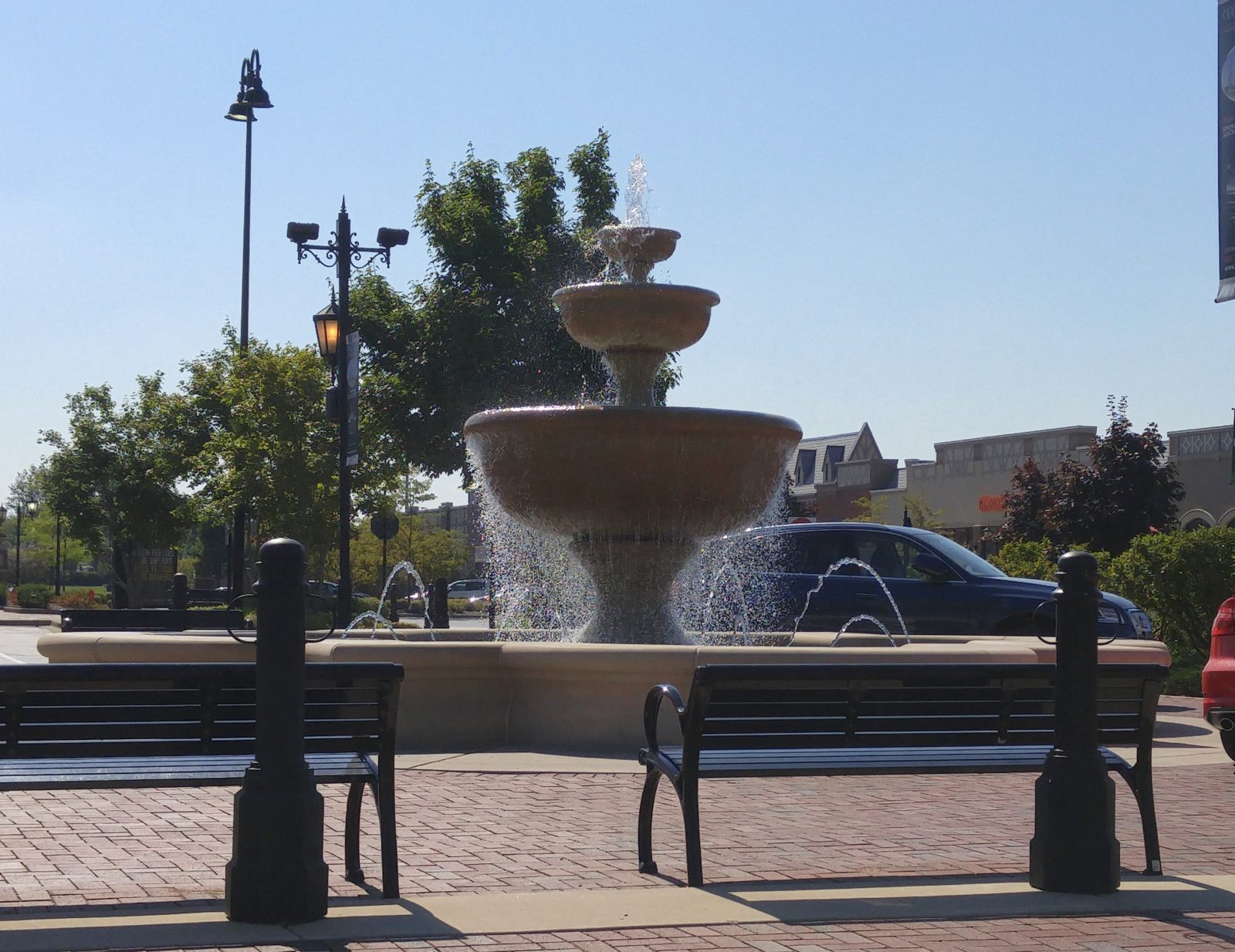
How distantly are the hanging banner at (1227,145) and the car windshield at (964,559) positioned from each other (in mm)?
6245

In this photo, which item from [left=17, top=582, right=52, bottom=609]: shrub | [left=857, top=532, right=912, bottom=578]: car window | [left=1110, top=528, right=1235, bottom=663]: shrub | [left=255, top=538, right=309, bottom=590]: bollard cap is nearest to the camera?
[left=255, top=538, right=309, bottom=590]: bollard cap

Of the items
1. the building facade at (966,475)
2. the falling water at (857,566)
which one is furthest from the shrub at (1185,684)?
the building facade at (966,475)

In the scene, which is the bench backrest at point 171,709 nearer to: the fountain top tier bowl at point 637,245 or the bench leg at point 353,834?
the bench leg at point 353,834

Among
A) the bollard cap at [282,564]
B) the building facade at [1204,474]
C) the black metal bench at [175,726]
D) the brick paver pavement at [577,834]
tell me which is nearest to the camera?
the bollard cap at [282,564]

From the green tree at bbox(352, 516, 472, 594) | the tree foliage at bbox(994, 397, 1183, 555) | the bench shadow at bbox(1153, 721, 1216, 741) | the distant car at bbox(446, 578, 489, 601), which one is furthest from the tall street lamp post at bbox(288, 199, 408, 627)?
the distant car at bbox(446, 578, 489, 601)

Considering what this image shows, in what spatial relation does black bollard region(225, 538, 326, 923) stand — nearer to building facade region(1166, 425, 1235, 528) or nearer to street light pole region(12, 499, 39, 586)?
building facade region(1166, 425, 1235, 528)

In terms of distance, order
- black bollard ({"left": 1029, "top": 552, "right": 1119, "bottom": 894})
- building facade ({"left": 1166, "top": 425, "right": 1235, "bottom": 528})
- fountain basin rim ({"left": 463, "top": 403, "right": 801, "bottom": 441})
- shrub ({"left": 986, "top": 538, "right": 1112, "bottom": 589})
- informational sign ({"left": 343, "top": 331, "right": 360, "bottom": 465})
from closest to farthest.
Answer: black bollard ({"left": 1029, "top": 552, "right": 1119, "bottom": 894}), fountain basin rim ({"left": 463, "top": 403, "right": 801, "bottom": 441}), informational sign ({"left": 343, "top": 331, "right": 360, "bottom": 465}), shrub ({"left": 986, "top": 538, "right": 1112, "bottom": 589}), building facade ({"left": 1166, "top": 425, "right": 1235, "bottom": 528})

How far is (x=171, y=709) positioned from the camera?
5.49 metres

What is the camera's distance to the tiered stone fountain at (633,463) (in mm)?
11367

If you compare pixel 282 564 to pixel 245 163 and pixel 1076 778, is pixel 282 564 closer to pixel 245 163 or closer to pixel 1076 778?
pixel 1076 778

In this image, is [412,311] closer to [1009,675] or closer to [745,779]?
[745,779]

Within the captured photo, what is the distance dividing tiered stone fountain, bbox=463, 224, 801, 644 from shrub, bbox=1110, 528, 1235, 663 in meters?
7.98

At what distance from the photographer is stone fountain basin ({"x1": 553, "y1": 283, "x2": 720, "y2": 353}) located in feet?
39.8

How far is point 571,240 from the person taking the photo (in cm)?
3688
